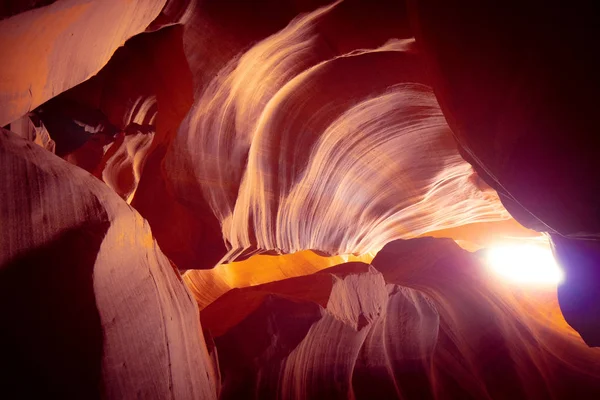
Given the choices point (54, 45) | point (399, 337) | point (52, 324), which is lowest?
point (399, 337)

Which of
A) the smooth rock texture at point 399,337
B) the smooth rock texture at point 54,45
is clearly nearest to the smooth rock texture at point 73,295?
the smooth rock texture at point 54,45

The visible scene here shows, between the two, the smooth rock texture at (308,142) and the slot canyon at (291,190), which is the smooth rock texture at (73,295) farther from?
the smooth rock texture at (308,142)

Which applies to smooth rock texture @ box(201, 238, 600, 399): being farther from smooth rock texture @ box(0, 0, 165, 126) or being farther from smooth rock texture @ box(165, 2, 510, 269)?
smooth rock texture @ box(0, 0, 165, 126)

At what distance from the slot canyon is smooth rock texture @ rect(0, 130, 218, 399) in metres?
0.01

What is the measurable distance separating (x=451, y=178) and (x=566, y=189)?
4826 millimetres

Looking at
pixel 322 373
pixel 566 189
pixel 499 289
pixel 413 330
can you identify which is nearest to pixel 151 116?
pixel 322 373

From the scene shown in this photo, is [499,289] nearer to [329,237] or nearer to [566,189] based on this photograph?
[329,237]

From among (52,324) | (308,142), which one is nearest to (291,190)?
(308,142)

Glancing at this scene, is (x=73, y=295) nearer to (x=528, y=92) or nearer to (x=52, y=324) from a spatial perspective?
(x=52, y=324)

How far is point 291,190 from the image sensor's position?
5949mm

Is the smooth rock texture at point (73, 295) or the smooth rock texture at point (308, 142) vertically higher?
the smooth rock texture at point (308, 142)

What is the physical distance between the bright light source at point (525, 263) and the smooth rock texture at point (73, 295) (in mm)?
11471

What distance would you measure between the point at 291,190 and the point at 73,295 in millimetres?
3778

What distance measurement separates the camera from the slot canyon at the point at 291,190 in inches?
98.3
